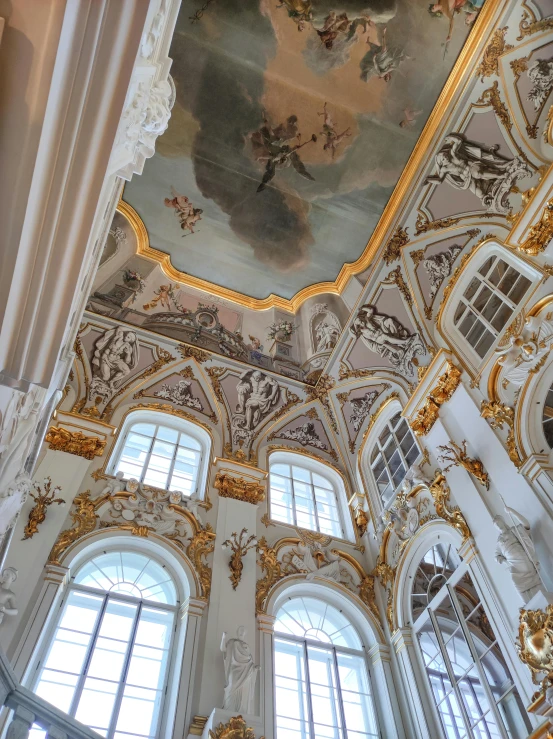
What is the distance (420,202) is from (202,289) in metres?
5.13

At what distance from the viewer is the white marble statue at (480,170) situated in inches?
393

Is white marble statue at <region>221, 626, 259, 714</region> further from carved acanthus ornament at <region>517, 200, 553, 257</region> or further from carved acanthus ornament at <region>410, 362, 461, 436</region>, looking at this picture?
carved acanthus ornament at <region>517, 200, 553, 257</region>

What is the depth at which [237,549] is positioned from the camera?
9234mm

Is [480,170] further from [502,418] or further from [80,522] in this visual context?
[80,522]

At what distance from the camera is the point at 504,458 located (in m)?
7.98

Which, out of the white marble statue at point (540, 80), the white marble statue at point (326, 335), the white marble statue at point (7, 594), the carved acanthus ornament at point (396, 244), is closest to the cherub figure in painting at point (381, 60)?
the white marble statue at point (540, 80)

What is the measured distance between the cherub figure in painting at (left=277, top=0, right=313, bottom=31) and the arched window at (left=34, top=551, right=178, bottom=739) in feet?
31.8

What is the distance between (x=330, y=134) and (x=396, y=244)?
2.61 metres

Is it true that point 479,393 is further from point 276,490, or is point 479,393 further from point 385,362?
point 276,490

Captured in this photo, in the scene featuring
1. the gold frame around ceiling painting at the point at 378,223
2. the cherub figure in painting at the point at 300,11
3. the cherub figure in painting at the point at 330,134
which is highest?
the cherub figure in painting at the point at 330,134

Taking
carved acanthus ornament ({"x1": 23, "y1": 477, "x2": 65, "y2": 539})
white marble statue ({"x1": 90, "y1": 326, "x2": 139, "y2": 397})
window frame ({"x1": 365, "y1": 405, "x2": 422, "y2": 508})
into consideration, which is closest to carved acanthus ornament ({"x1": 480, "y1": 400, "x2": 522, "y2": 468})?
window frame ({"x1": 365, "y1": 405, "x2": 422, "y2": 508})

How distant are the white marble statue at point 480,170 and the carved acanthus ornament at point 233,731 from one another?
8.77 meters

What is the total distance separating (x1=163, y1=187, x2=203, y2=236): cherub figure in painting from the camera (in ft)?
40.6

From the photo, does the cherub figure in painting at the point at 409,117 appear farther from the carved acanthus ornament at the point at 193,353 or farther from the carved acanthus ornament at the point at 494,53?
the carved acanthus ornament at the point at 193,353
